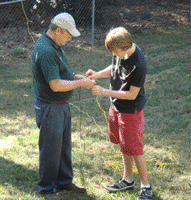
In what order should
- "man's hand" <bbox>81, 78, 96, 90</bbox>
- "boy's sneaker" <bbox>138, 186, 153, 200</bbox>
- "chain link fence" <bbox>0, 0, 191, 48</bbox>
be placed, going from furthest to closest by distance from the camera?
"chain link fence" <bbox>0, 0, 191, 48</bbox>, "boy's sneaker" <bbox>138, 186, 153, 200</bbox>, "man's hand" <bbox>81, 78, 96, 90</bbox>

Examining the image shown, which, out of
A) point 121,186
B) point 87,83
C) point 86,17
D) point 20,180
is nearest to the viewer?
point 87,83

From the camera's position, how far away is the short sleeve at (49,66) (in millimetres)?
2398

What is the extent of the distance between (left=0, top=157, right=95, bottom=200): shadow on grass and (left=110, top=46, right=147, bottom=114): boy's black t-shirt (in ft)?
3.42

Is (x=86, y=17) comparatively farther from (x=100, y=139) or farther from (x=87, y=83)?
(x=87, y=83)

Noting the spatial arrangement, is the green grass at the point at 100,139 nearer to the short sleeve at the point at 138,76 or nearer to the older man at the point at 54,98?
the older man at the point at 54,98

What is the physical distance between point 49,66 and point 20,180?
1.53 m

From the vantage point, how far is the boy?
246cm

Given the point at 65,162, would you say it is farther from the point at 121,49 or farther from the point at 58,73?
the point at 121,49

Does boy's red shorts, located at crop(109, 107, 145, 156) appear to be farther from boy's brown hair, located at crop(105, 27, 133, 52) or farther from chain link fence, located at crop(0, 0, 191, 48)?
chain link fence, located at crop(0, 0, 191, 48)

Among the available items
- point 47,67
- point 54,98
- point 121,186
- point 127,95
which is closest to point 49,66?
point 47,67

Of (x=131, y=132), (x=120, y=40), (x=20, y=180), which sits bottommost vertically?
(x=20, y=180)

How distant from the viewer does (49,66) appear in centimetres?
240

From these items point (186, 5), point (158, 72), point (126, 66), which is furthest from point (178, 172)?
point (186, 5)

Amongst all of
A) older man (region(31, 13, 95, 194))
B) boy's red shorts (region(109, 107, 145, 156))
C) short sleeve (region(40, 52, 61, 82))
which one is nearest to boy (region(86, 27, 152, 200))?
boy's red shorts (region(109, 107, 145, 156))
